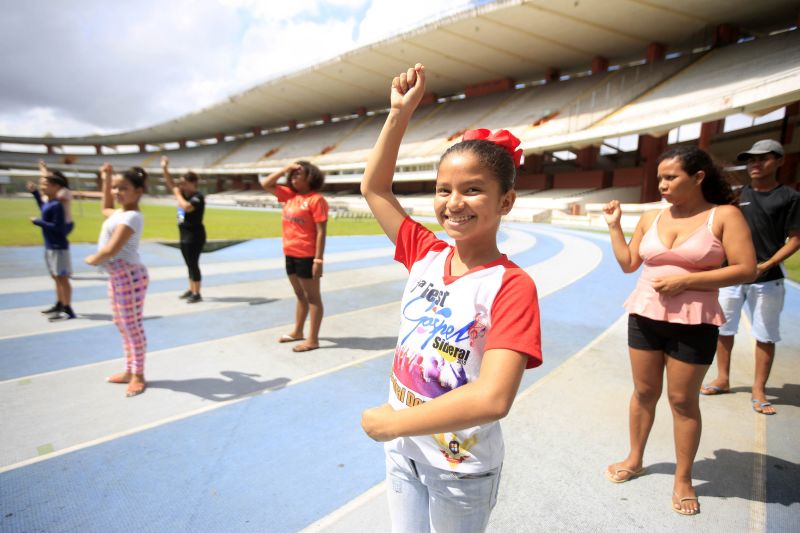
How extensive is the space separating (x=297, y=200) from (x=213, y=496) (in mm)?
3085


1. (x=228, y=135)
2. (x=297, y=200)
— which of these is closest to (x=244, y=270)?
(x=297, y=200)

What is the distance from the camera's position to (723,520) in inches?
83.0

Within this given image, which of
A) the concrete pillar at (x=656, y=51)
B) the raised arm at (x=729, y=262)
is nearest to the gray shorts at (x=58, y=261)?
the raised arm at (x=729, y=262)

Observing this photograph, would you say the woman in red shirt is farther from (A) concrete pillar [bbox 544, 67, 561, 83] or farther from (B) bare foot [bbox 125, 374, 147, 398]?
(A) concrete pillar [bbox 544, 67, 561, 83]

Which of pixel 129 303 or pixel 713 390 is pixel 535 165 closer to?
pixel 713 390

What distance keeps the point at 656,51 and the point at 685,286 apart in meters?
33.8

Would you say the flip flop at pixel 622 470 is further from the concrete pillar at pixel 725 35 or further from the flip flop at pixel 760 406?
the concrete pillar at pixel 725 35

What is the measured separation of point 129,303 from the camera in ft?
10.8

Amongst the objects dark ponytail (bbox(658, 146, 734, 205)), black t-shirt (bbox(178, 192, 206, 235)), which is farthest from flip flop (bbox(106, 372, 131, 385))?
dark ponytail (bbox(658, 146, 734, 205))

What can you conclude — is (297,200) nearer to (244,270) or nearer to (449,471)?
(449,471)

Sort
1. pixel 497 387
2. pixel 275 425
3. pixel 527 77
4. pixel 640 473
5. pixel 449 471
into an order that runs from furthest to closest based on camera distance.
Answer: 1. pixel 527 77
2. pixel 275 425
3. pixel 640 473
4. pixel 449 471
5. pixel 497 387

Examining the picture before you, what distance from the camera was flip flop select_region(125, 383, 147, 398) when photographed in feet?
10.8

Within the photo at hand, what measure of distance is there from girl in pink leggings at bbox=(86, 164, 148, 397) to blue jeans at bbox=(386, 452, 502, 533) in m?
2.93

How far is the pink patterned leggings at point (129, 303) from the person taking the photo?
3241mm
